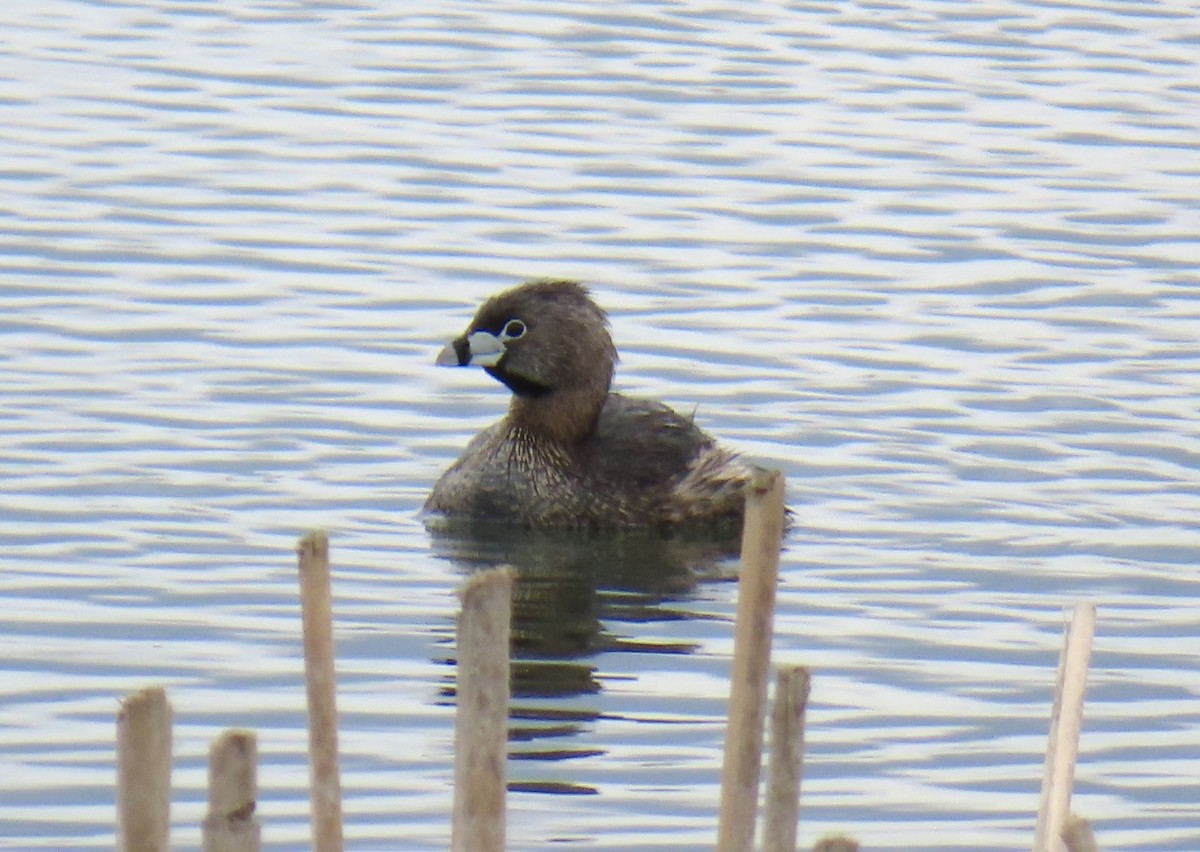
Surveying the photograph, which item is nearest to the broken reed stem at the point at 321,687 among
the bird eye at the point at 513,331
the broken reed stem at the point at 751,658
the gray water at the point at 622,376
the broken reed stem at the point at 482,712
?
the broken reed stem at the point at 482,712

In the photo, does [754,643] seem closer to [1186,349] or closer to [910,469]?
[910,469]

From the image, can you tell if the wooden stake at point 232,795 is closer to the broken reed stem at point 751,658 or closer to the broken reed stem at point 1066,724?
the broken reed stem at point 751,658

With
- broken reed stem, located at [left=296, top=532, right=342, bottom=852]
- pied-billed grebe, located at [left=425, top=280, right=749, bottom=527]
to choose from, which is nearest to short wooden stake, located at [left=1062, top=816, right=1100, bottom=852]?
broken reed stem, located at [left=296, top=532, right=342, bottom=852]

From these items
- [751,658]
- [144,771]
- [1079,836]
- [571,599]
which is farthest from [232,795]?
[571,599]

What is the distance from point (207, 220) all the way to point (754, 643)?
12.1 meters

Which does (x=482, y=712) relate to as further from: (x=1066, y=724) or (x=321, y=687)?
(x=1066, y=724)

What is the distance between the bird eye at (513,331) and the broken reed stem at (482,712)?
8.07 meters

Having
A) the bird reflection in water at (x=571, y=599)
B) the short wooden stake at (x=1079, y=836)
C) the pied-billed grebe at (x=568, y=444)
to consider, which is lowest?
the bird reflection in water at (x=571, y=599)

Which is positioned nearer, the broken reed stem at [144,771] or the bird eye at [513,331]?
the broken reed stem at [144,771]

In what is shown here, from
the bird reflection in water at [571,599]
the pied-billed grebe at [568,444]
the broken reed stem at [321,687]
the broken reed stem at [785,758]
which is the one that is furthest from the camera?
the pied-billed grebe at [568,444]

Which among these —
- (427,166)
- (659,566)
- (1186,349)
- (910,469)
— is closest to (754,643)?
(659,566)

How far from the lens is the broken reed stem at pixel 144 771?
3498 mm

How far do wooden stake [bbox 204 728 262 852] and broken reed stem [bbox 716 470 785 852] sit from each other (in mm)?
659

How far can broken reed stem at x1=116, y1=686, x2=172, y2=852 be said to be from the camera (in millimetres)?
3498
